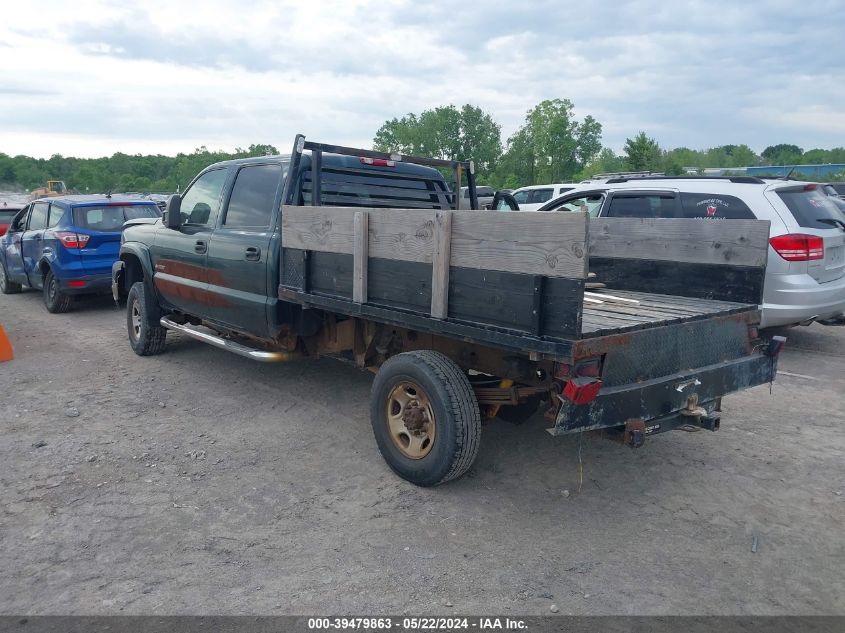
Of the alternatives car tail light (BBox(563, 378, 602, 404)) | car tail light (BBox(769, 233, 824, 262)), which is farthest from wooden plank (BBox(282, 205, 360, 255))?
car tail light (BBox(769, 233, 824, 262))

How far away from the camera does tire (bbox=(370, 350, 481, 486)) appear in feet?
12.1

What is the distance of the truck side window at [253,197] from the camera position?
208 inches

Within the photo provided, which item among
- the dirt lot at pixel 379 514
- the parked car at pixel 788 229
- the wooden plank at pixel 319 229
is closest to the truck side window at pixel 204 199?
the wooden plank at pixel 319 229

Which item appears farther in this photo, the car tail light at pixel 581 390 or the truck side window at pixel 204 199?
the truck side window at pixel 204 199

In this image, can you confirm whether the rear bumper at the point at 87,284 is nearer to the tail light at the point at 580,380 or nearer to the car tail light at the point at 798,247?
the tail light at the point at 580,380

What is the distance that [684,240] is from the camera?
466 centimetres

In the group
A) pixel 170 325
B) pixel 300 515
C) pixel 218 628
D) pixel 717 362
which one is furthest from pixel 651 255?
pixel 170 325

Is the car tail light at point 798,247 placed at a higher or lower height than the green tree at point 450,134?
lower

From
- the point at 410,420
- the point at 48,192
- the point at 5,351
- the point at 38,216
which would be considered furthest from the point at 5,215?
the point at 48,192

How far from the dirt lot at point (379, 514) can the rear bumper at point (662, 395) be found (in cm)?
61

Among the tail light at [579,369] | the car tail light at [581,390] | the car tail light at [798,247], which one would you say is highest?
the car tail light at [798,247]

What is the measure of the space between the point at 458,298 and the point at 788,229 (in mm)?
4416

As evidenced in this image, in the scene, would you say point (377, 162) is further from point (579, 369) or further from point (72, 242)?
point (72, 242)

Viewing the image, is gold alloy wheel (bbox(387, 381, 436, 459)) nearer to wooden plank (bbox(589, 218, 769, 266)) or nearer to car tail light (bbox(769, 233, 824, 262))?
wooden plank (bbox(589, 218, 769, 266))
